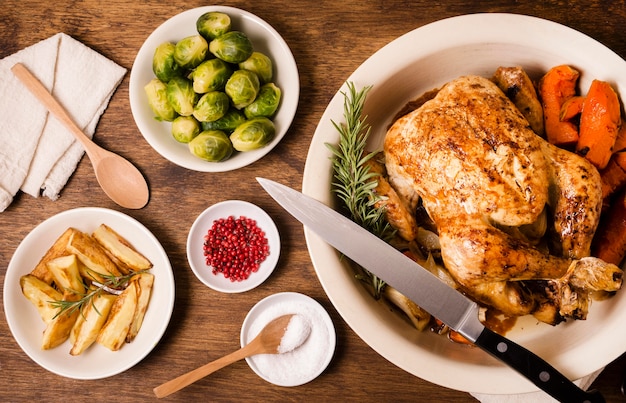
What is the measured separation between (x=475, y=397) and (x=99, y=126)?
6.39ft

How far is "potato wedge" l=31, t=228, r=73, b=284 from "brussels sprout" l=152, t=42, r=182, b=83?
755 mm

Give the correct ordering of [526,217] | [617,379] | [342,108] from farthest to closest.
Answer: [617,379] < [342,108] < [526,217]

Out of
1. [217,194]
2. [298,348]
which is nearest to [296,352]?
[298,348]

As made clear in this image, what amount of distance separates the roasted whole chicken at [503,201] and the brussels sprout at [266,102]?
582mm

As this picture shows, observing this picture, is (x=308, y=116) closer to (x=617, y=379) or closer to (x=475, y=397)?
(x=475, y=397)

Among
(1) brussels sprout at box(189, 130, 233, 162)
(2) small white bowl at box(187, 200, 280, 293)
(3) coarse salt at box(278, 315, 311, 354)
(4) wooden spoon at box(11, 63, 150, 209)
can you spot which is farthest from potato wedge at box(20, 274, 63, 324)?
(3) coarse salt at box(278, 315, 311, 354)

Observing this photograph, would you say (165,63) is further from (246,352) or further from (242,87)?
(246,352)

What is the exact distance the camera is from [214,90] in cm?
229

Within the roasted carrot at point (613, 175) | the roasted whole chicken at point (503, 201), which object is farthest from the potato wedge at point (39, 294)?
the roasted carrot at point (613, 175)

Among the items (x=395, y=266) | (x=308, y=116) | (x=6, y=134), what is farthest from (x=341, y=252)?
(x=6, y=134)

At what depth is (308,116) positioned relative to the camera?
2369 mm

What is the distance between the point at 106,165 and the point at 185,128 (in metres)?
0.40

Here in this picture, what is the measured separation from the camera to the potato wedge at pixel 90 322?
2.34 meters

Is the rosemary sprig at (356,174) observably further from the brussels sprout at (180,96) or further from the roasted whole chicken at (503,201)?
the brussels sprout at (180,96)
